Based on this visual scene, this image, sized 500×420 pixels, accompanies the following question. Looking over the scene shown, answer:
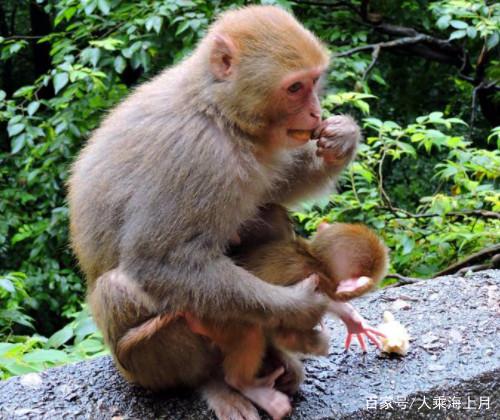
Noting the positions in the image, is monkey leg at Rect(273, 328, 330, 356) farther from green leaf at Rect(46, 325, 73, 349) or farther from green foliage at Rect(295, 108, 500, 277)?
green foliage at Rect(295, 108, 500, 277)

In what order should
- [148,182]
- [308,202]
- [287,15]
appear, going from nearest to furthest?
1. [148,182]
2. [287,15]
3. [308,202]

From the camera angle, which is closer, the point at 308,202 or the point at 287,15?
the point at 287,15

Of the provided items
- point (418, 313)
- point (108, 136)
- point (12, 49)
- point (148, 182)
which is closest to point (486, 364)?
point (418, 313)

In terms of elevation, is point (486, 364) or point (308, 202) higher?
point (308, 202)

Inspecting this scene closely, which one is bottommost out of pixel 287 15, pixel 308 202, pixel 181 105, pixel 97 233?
pixel 308 202

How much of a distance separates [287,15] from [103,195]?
0.89 meters

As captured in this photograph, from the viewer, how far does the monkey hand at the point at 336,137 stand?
2.70m

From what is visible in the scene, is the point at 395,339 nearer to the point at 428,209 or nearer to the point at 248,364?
the point at 248,364

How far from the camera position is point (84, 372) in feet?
9.43

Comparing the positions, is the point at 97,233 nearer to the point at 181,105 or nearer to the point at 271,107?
the point at 181,105

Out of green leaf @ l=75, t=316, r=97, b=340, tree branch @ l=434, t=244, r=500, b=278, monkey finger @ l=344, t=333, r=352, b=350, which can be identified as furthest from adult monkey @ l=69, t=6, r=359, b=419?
tree branch @ l=434, t=244, r=500, b=278

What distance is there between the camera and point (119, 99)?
209 inches

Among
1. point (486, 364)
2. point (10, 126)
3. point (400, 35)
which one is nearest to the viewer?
point (486, 364)

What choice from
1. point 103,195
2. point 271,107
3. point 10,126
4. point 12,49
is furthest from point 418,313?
point 12,49
